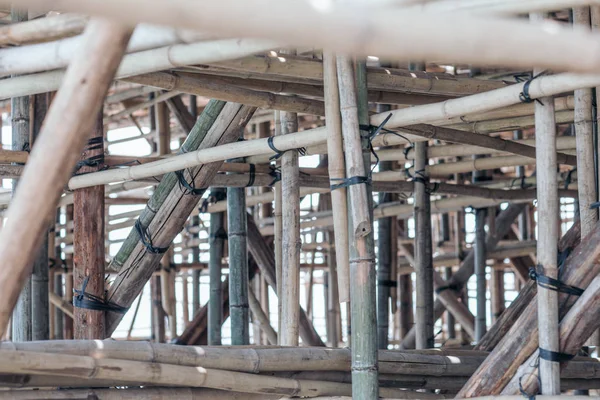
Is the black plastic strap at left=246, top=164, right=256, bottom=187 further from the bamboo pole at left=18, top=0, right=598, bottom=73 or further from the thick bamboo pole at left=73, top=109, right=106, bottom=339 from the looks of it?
the bamboo pole at left=18, top=0, right=598, bottom=73

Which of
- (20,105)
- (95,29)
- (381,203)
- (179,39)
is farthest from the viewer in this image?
(381,203)

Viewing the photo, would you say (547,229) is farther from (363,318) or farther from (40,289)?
(40,289)

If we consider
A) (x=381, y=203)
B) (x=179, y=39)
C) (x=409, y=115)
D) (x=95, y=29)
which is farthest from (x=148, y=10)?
(x=381, y=203)

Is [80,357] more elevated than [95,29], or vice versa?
[95,29]

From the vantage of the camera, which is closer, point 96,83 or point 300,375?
point 96,83

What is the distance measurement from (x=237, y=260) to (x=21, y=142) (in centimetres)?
162

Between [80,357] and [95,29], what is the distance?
1.61m

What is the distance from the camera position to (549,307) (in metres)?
4.33

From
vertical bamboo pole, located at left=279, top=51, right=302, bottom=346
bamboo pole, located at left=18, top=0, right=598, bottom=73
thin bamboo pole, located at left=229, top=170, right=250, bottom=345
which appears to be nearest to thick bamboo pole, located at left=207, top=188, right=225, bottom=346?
thin bamboo pole, located at left=229, top=170, right=250, bottom=345

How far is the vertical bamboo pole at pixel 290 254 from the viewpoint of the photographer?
207 inches

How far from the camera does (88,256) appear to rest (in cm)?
571

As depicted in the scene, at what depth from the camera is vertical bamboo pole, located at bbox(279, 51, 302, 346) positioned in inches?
207

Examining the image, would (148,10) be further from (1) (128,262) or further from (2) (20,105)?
(2) (20,105)

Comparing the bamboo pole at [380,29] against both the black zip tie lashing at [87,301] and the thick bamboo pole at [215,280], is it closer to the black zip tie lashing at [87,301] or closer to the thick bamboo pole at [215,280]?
the black zip tie lashing at [87,301]
